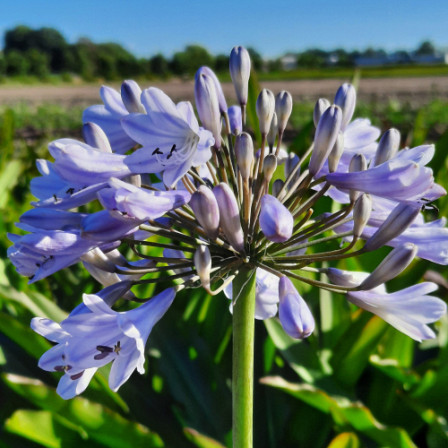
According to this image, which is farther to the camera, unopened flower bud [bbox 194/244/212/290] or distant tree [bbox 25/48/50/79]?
distant tree [bbox 25/48/50/79]

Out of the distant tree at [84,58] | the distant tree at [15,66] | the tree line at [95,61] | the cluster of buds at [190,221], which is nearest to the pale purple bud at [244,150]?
the cluster of buds at [190,221]

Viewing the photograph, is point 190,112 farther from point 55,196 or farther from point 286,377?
point 286,377

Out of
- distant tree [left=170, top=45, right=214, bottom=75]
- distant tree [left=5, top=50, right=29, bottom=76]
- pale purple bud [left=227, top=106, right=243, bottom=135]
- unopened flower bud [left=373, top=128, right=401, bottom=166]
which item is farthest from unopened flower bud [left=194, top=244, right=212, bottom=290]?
distant tree [left=5, top=50, right=29, bottom=76]

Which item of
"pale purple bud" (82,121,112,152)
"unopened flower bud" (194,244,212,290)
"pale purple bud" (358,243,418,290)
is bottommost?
"pale purple bud" (358,243,418,290)

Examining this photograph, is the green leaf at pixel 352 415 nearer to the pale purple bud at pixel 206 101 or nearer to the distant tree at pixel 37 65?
the pale purple bud at pixel 206 101

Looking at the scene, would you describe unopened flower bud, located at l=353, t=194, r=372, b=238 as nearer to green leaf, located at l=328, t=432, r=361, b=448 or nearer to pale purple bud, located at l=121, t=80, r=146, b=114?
pale purple bud, located at l=121, t=80, r=146, b=114

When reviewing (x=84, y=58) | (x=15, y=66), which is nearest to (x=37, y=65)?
(x=15, y=66)

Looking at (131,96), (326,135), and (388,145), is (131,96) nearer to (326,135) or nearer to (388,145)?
(326,135)

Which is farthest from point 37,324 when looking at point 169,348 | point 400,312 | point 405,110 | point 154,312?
point 405,110
